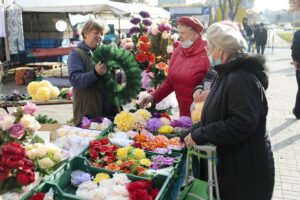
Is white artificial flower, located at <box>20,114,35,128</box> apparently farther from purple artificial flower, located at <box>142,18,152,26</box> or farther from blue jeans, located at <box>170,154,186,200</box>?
purple artificial flower, located at <box>142,18,152,26</box>

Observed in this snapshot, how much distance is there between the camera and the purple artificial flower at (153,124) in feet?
9.58

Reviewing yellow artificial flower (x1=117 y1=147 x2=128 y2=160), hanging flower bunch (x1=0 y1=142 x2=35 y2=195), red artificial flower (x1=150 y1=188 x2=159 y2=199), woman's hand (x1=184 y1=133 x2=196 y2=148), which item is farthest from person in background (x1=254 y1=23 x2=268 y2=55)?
hanging flower bunch (x1=0 y1=142 x2=35 y2=195)

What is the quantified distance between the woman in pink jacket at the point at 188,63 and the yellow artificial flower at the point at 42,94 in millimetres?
1713

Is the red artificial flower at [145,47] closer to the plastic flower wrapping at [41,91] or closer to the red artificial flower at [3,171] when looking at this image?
the plastic flower wrapping at [41,91]

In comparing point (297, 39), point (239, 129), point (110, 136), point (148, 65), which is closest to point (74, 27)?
point (297, 39)

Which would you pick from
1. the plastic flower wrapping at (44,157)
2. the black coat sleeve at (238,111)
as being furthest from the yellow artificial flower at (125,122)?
the plastic flower wrapping at (44,157)

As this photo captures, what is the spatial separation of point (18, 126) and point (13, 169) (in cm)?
23

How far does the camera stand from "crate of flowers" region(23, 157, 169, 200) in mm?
1854

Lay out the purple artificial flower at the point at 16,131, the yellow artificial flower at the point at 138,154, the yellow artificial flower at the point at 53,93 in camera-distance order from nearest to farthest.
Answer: the purple artificial flower at the point at 16,131
the yellow artificial flower at the point at 138,154
the yellow artificial flower at the point at 53,93

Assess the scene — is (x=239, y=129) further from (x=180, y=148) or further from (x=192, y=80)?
(x=192, y=80)

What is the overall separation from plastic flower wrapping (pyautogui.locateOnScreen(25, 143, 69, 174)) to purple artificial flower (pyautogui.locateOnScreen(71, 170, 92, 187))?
0.47 m

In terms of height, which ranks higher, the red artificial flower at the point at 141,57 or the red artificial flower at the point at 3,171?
the red artificial flower at the point at 141,57

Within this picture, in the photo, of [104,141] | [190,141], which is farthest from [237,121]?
[104,141]

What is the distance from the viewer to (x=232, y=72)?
193 cm
